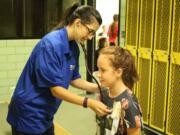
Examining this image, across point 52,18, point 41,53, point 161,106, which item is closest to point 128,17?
point 161,106

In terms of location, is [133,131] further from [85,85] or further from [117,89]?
[85,85]

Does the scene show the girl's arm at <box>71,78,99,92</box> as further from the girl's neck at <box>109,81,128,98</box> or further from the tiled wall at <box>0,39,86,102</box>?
the tiled wall at <box>0,39,86,102</box>

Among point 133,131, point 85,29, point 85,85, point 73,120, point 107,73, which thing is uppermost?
point 85,29

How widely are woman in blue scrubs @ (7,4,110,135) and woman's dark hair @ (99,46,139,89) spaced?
8.3 inches

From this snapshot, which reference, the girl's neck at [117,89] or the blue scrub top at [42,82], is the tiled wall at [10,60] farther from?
the girl's neck at [117,89]

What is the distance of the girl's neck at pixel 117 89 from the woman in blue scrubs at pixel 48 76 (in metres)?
0.14

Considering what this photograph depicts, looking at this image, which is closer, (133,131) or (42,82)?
(133,131)

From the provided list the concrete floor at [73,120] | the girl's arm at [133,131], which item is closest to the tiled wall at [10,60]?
the concrete floor at [73,120]

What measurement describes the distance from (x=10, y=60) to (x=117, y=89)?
3.47 metres

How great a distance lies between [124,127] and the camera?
4.86 ft

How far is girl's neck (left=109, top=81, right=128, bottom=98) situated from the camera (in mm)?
1546

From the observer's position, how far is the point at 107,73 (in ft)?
5.08

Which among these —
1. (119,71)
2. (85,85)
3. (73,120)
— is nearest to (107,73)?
(119,71)

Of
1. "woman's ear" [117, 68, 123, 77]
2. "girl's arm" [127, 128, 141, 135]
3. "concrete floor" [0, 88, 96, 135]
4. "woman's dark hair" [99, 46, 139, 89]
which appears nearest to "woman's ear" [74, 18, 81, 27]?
"woman's dark hair" [99, 46, 139, 89]
